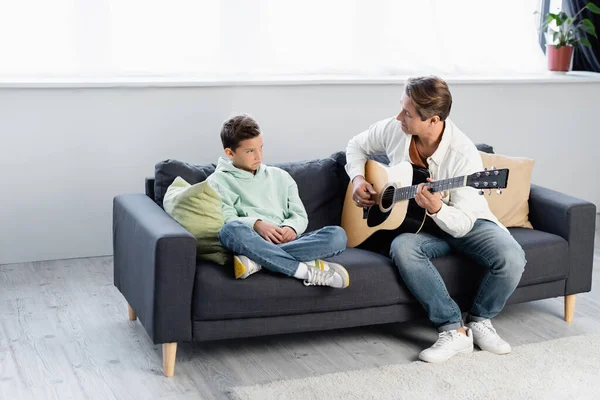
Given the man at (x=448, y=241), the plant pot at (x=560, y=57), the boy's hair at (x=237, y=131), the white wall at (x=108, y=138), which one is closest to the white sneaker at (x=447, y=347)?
the man at (x=448, y=241)

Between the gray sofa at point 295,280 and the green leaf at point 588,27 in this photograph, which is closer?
the gray sofa at point 295,280

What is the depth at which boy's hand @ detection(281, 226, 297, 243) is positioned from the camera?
10.2 ft

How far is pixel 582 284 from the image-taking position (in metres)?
3.46

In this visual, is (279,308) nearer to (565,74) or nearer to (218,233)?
(218,233)

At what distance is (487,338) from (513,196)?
724 millimetres

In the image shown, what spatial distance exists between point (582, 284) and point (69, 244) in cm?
240

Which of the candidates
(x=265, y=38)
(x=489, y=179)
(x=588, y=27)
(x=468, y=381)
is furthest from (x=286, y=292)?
(x=588, y=27)

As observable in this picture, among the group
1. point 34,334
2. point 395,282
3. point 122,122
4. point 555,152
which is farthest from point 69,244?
point 555,152

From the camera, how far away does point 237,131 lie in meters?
3.15

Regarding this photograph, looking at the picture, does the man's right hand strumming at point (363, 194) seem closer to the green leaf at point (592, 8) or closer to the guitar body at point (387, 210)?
the guitar body at point (387, 210)

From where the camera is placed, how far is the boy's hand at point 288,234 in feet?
10.2

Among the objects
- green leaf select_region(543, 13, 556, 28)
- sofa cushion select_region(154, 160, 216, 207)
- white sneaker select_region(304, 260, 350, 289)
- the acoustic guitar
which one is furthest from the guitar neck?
green leaf select_region(543, 13, 556, 28)

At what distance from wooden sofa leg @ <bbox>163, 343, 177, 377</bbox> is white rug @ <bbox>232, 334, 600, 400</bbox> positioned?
10.2 inches

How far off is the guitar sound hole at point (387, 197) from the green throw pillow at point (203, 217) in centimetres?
64
